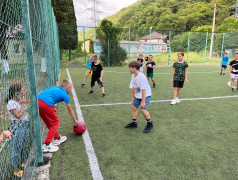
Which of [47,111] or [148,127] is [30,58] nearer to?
[47,111]

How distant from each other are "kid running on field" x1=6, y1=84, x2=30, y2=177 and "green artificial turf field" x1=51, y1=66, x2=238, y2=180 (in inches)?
20.0

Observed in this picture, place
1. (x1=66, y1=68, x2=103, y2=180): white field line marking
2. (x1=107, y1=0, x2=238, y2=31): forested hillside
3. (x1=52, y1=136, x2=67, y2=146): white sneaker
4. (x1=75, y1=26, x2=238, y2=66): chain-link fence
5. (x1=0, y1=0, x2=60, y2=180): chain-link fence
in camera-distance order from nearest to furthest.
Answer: (x1=0, y1=0, x2=60, y2=180): chain-link fence → (x1=66, y1=68, x2=103, y2=180): white field line marking → (x1=52, y1=136, x2=67, y2=146): white sneaker → (x1=75, y1=26, x2=238, y2=66): chain-link fence → (x1=107, y1=0, x2=238, y2=31): forested hillside

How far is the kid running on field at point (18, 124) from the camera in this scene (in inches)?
85.3

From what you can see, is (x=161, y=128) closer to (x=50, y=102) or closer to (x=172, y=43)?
(x=50, y=102)

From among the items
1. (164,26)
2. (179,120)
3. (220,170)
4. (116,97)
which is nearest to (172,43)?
(116,97)

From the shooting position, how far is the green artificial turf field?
279 centimetres

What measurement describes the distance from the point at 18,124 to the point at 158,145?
96.4 inches

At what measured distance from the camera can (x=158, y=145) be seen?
3561 millimetres

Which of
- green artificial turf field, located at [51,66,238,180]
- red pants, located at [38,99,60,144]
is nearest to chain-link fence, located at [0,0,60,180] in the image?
red pants, located at [38,99,60,144]

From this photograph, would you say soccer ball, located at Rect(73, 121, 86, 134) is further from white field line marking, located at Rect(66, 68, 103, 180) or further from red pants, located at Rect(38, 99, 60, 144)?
red pants, located at Rect(38, 99, 60, 144)

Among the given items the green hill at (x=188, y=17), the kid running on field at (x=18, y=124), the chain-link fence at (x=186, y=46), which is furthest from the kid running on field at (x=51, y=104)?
the green hill at (x=188, y=17)

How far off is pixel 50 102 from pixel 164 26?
74.9 meters

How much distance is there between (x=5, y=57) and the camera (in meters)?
1.67

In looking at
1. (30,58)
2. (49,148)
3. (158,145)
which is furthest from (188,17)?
(30,58)
